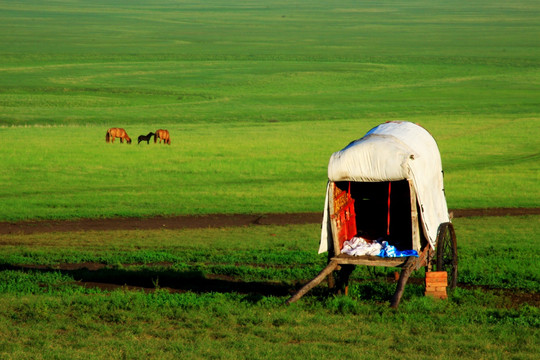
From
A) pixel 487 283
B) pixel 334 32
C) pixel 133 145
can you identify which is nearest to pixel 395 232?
pixel 487 283

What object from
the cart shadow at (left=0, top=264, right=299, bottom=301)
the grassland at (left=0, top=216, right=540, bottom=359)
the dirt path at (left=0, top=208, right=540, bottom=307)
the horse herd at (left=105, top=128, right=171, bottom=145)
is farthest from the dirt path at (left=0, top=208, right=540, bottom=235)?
the horse herd at (left=105, top=128, right=171, bottom=145)

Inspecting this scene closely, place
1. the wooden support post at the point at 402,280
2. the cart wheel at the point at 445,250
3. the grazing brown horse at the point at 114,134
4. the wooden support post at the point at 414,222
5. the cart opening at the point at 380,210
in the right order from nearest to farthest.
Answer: the wooden support post at the point at 402,280
the wooden support post at the point at 414,222
the cart wheel at the point at 445,250
the cart opening at the point at 380,210
the grazing brown horse at the point at 114,134

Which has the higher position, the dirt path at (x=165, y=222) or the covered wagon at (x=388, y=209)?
the covered wagon at (x=388, y=209)

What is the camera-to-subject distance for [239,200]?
27.6 meters

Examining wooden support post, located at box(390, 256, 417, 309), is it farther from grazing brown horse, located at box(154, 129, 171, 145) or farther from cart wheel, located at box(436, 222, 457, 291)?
grazing brown horse, located at box(154, 129, 171, 145)

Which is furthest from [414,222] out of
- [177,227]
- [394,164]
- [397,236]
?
[177,227]

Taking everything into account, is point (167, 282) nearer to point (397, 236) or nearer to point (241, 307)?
point (241, 307)

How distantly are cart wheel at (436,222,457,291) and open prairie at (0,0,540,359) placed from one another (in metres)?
0.30

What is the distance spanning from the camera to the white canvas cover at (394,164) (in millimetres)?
12664

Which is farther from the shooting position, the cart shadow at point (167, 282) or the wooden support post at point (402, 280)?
the cart shadow at point (167, 282)

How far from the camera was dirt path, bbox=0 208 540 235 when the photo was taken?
23347 millimetres

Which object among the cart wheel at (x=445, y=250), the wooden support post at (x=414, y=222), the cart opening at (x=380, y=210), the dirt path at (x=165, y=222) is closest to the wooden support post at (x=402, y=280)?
the wooden support post at (x=414, y=222)

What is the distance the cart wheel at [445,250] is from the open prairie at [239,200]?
0.30m

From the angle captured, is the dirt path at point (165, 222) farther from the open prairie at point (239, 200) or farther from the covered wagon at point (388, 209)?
the covered wagon at point (388, 209)
